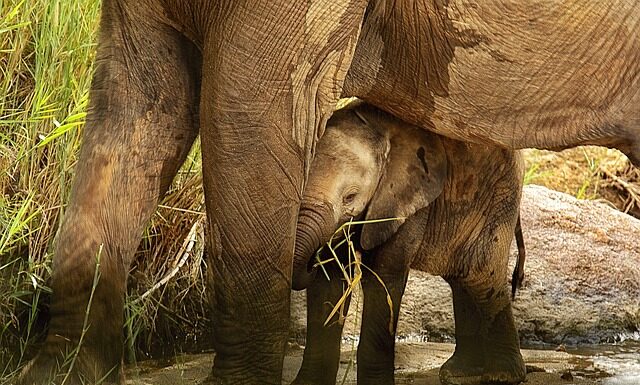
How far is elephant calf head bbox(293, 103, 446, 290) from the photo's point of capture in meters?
4.93

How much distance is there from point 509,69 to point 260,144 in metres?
0.94

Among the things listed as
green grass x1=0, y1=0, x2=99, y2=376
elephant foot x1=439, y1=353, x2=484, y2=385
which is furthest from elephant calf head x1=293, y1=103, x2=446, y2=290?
green grass x1=0, y1=0, x2=99, y2=376

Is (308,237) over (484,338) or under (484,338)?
over

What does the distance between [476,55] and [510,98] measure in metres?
0.19

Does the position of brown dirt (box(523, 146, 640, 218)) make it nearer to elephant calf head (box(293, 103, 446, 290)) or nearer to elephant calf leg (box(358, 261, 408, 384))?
elephant calf head (box(293, 103, 446, 290))

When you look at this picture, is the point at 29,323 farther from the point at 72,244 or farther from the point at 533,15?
the point at 533,15

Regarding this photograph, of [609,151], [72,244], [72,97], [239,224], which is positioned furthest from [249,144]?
[609,151]

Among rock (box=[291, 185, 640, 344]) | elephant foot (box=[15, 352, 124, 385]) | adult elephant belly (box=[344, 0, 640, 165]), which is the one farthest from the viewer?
rock (box=[291, 185, 640, 344])

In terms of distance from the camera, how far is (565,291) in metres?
6.32

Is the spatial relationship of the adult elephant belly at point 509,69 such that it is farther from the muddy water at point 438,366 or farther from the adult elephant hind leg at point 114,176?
the muddy water at point 438,366

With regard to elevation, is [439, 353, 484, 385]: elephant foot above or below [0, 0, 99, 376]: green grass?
below

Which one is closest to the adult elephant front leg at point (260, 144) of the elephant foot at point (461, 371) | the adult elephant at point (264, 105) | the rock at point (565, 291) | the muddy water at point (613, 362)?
the adult elephant at point (264, 105)

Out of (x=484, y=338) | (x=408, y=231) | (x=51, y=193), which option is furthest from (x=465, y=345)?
(x=51, y=193)

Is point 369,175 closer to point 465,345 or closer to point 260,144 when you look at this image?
point 465,345
